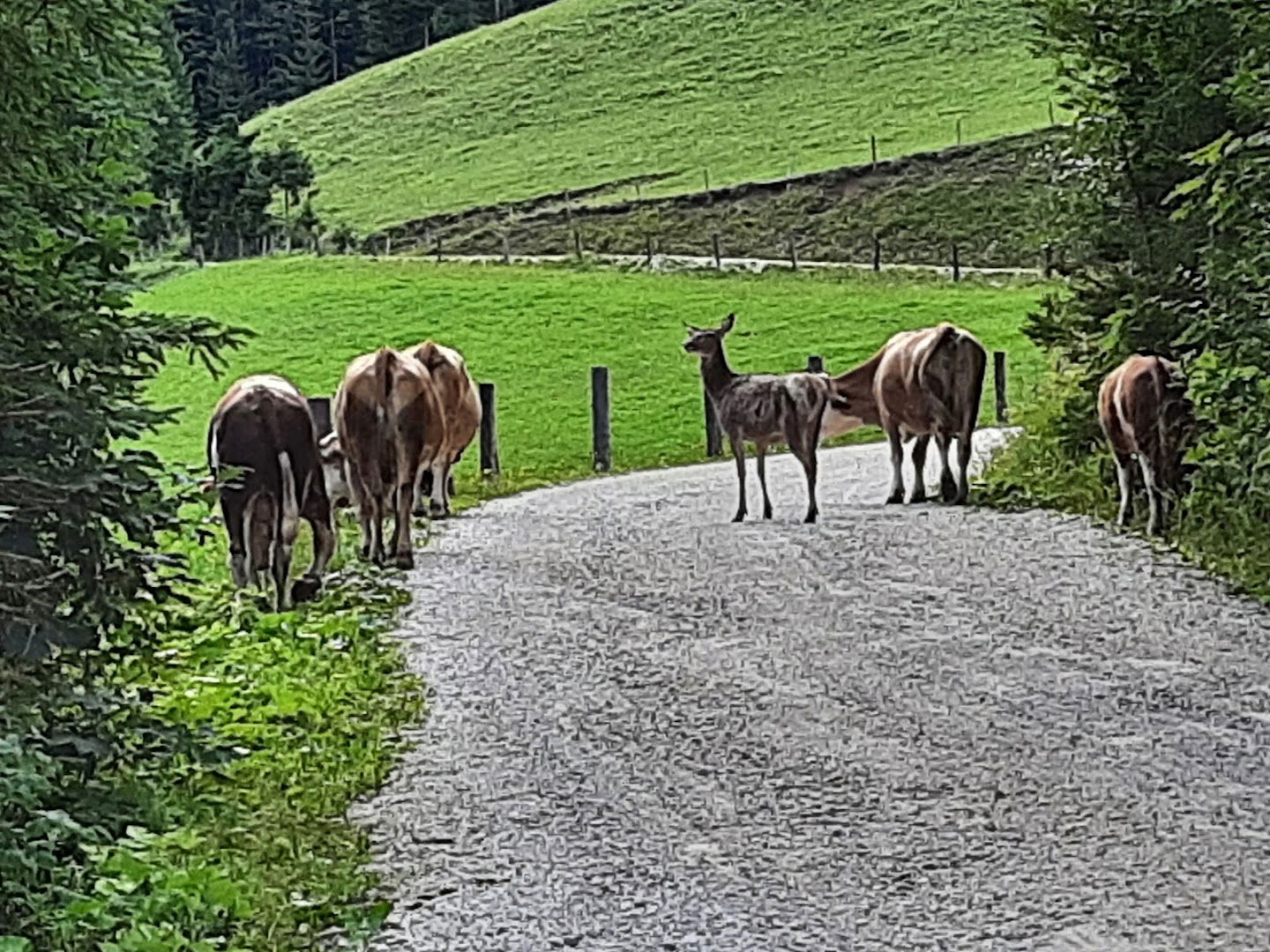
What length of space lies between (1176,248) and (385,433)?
6167 millimetres

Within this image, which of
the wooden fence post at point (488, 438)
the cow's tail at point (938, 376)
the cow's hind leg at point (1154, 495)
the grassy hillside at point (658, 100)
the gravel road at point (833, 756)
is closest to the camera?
the gravel road at point (833, 756)

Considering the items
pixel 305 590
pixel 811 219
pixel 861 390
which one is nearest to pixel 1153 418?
pixel 861 390

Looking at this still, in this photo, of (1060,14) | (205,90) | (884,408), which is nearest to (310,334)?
(884,408)

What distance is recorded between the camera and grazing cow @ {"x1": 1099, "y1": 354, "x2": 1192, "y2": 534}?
46.6ft

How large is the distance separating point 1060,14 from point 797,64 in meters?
63.7

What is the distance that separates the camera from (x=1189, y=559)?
518 inches

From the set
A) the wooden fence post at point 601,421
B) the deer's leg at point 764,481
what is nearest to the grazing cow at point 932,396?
the deer's leg at point 764,481

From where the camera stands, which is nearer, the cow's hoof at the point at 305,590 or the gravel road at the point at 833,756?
the gravel road at the point at 833,756

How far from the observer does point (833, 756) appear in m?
7.85

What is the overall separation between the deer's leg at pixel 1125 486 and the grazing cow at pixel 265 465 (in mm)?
6361

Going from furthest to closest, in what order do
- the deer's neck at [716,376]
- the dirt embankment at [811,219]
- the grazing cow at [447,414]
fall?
the dirt embankment at [811,219] → the grazing cow at [447,414] → the deer's neck at [716,376]

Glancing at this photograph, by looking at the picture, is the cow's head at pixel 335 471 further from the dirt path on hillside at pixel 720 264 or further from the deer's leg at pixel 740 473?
the dirt path on hillside at pixel 720 264

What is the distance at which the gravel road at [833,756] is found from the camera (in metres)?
5.90

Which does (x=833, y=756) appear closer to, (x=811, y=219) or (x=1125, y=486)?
(x=1125, y=486)
